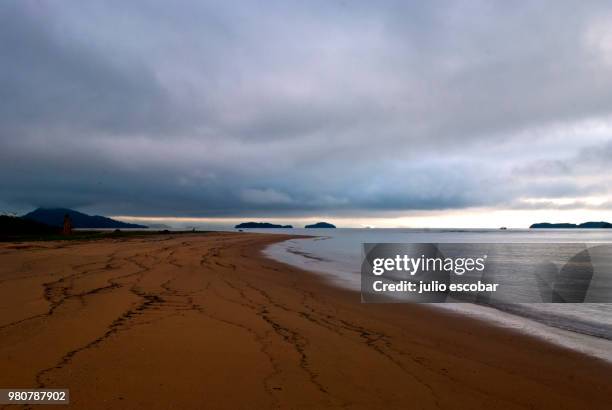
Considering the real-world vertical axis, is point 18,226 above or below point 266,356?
above

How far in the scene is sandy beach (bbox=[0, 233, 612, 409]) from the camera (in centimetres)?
486

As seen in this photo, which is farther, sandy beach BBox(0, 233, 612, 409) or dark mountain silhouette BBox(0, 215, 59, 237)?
dark mountain silhouette BBox(0, 215, 59, 237)

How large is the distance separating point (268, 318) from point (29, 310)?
5.46 m

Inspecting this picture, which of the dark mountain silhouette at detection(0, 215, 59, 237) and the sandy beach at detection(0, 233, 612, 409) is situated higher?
the dark mountain silhouette at detection(0, 215, 59, 237)

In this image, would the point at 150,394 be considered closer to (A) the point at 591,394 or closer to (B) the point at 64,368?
(B) the point at 64,368

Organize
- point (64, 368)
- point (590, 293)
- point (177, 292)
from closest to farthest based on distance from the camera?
point (64, 368)
point (177, 292)
point (590, 293)

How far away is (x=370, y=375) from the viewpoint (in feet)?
18.6

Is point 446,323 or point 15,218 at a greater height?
point 15,218

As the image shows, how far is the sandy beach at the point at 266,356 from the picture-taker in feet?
15.9

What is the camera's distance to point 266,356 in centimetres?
623

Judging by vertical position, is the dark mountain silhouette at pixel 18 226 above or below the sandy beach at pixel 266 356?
above

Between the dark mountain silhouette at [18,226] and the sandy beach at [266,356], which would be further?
the dark mountain silhouette at [18,226]

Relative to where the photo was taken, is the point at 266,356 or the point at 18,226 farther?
the point at 18,226

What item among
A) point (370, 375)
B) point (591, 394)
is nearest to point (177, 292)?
point (370, 375)
